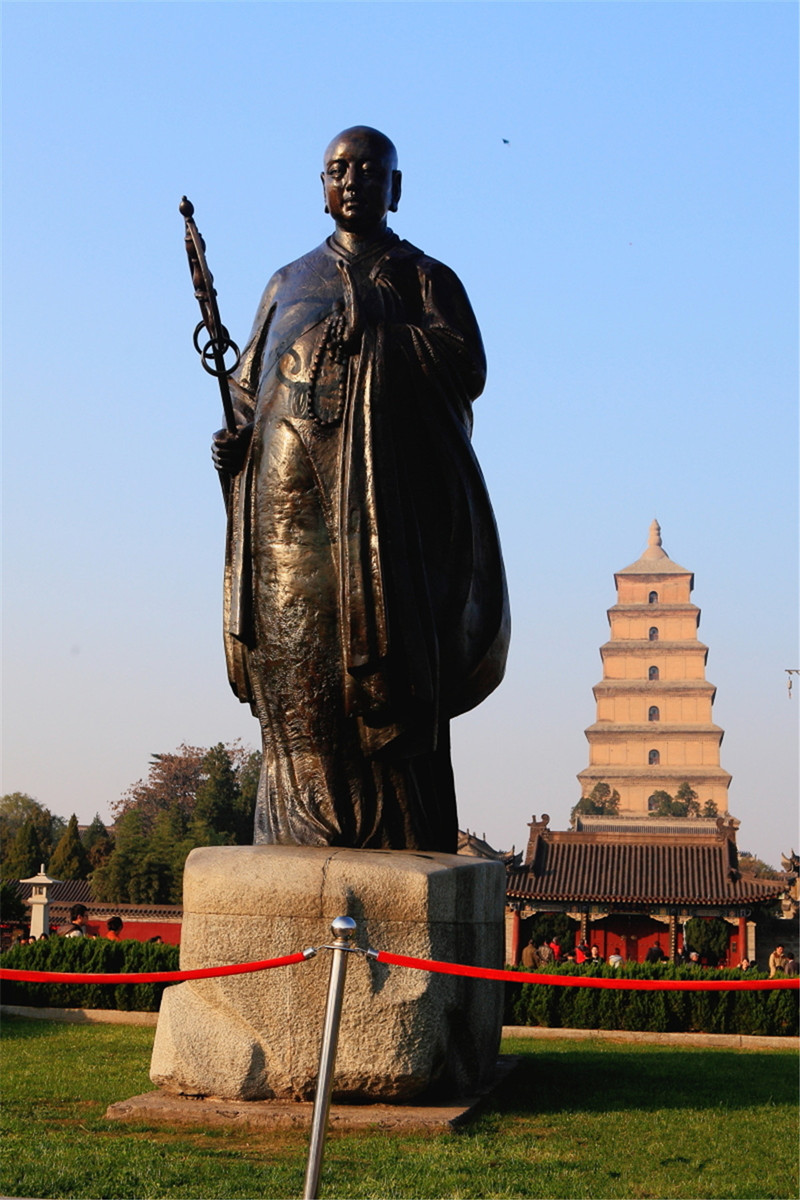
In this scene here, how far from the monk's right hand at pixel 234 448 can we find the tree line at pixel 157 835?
76.6 feet

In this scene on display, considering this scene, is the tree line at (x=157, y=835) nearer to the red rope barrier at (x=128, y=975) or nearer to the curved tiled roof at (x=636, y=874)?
the curved tiled roof at (x=636, y=874)

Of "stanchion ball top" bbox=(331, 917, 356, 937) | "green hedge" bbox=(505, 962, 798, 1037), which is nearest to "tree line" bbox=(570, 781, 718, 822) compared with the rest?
"green hedge" bbox=(505, 962, 798, 1037)

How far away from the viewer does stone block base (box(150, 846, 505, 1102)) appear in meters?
5.00

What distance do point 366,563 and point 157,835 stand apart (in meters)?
32.4

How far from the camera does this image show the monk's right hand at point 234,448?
6.14m

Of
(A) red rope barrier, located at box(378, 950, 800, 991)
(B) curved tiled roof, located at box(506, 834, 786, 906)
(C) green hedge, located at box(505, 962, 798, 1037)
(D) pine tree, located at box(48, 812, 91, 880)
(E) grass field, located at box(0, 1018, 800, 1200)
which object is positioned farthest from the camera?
(D) pine tree, located at box(48, 812, 91, 880)

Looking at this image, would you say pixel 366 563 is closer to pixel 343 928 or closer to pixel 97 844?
pixel 343 928

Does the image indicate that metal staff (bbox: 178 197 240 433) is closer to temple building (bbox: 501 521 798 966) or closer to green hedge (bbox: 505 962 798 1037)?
green hedge (bbox: 505 962 798 1037)

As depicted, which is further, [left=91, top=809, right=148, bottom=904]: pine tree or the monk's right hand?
[left=91, top=809, right=148, bottom=904]: pine tree

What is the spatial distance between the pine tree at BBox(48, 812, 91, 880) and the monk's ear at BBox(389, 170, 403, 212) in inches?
1379

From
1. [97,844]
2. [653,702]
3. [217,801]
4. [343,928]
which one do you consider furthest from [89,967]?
[653,702]

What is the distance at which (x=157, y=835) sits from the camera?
36719 millimetres

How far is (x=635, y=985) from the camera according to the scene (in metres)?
3.84

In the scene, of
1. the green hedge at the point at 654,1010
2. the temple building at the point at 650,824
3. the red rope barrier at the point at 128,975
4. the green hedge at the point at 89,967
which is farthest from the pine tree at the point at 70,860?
the red rope barrier at the point at 128,975
